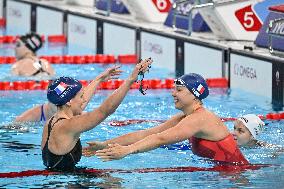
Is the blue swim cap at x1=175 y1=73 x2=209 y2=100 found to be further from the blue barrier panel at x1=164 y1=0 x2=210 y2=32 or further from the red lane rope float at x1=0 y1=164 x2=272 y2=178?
the blue barrier panel at x1=164 y1=0 x2=210 y2=32

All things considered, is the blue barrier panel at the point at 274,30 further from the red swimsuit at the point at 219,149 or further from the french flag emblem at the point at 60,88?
the french flag emblem at the point at 60,88

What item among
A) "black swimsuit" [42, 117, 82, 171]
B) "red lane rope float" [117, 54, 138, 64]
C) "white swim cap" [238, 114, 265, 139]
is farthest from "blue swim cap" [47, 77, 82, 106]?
"red lane rope float" [117, 54, 138, 64]

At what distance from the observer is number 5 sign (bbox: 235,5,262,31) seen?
48.5 feet

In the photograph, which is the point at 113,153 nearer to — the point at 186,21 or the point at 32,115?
the point at 32,115

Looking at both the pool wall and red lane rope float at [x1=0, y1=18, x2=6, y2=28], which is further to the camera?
red lane rope float at [x1=0, y1=18, x2=6, y2=28]

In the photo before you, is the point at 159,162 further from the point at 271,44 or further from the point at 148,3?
the point at 148,3

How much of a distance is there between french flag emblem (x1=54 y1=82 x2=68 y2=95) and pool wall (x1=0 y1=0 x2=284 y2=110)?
4429 mm

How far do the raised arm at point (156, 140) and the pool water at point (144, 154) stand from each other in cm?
43

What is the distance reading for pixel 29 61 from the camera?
44.7 ft

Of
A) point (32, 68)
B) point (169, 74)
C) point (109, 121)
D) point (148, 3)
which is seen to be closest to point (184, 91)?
point (109, 121)

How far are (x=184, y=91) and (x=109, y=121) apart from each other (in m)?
3.17

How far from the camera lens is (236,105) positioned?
12430 millimetres

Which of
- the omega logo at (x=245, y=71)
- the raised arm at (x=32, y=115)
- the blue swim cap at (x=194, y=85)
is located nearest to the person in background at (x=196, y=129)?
the blue swim cap at (x=194, y=85)

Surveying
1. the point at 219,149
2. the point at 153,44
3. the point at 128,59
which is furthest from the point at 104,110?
the point at 128,59
